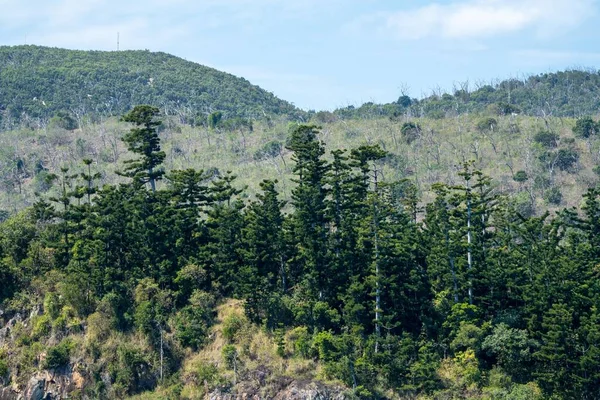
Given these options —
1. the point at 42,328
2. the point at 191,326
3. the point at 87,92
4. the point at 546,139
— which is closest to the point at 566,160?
the point at 546,139

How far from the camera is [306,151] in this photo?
55594mm

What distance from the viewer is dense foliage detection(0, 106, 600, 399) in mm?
48438

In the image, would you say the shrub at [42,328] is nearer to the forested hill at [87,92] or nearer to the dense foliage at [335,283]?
the dense foliage at [335,283]

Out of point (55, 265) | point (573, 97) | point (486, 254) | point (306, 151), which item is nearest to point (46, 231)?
point (55, 265)

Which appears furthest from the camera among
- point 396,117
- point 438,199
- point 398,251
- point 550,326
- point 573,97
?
point 573,97

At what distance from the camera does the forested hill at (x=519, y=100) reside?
5595 inches

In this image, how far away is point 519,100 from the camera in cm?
16412

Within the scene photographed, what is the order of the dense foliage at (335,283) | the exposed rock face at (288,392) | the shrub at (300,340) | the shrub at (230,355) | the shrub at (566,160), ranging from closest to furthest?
the exposed rock face at (288,392) → the dense foliage at (335,283) → the shrub at (230,355) → the shrub at (300,340) → the shrub at (566,160)

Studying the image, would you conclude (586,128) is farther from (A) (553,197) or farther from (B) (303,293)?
(B) (303,293)

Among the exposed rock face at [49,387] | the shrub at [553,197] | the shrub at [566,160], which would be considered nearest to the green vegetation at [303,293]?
the exposed rock face at [49,387]

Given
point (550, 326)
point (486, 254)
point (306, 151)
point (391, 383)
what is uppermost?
point (306, 151)

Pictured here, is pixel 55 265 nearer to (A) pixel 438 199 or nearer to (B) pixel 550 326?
(A) pixel 438 199

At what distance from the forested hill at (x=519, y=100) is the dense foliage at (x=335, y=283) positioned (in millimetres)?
74050

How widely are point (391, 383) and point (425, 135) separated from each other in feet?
218
